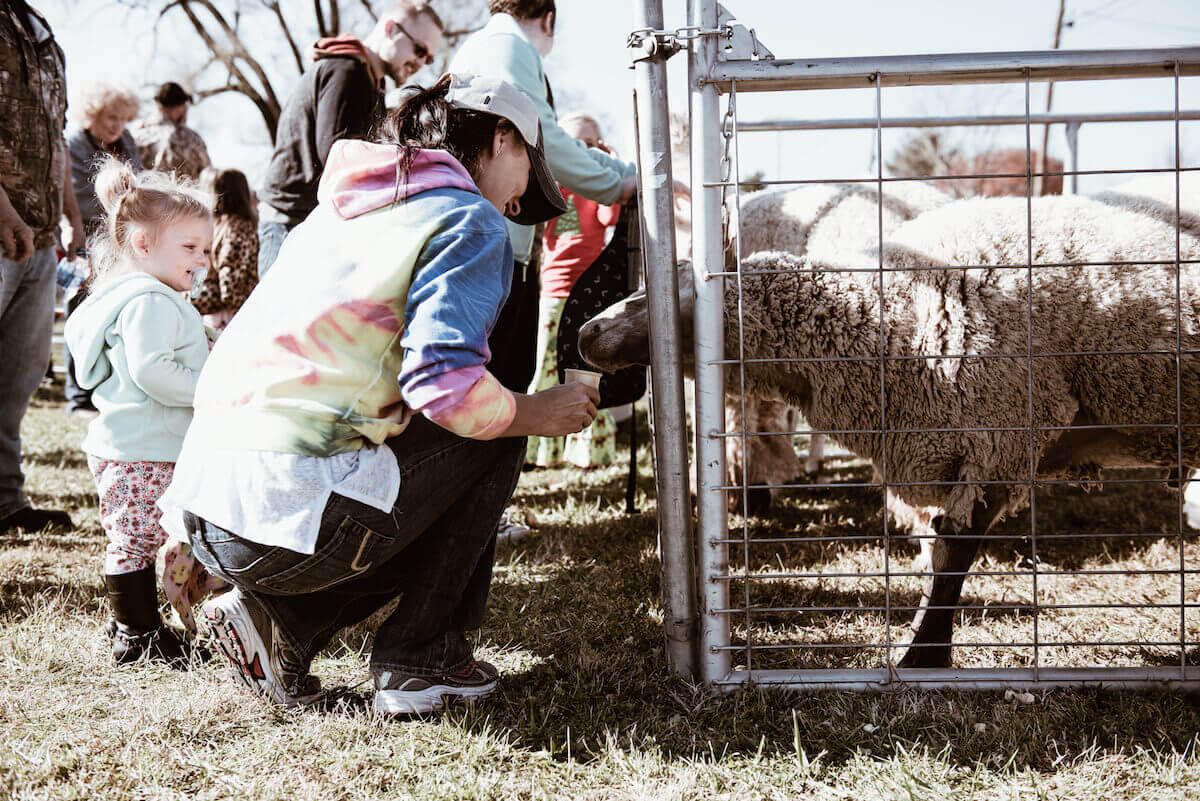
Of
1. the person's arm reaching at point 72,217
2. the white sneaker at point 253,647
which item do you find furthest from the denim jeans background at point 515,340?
the person's arm reaching at point 72,217

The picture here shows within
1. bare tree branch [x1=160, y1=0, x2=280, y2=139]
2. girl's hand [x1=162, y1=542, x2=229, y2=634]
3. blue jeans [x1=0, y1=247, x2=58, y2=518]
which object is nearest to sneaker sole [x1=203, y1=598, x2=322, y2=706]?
girl's hand [x1=162, y1=542, x2=229, y2=634]

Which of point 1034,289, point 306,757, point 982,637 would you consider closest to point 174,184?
point 306,757

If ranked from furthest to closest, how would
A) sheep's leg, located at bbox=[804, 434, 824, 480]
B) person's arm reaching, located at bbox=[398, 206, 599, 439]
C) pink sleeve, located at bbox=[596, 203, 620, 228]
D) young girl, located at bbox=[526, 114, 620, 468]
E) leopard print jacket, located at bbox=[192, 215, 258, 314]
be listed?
sheep's leg, located at bbox=[804, 434, 824, 480] < leopard print jacket, located at bbox=[192, 215, 258, 314] < young girl, located at bbox=[526, 114, 620, 468] < pink sleeve, located at bbox=[596, 203, 620, 228] < person's arm reaching, located at bbox=[398, 206, 599, 439]

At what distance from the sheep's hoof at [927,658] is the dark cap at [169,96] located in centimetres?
591

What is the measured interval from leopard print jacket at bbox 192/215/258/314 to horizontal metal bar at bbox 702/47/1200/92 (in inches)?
135

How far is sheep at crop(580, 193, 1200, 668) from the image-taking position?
2295 millimetres

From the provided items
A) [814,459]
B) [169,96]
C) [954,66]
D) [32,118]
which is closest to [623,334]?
[954,66]

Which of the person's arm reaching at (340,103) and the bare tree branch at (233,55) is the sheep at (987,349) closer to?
the person's arm reaching at (340,103)

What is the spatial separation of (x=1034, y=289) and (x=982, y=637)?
0.96 meters

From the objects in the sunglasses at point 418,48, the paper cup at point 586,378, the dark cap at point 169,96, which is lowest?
the paper cup at point 586,378

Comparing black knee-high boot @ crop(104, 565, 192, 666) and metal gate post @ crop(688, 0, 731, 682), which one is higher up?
metal gate post @ crop(688, 0, 731, 682)

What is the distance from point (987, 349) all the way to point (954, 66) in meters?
0.74

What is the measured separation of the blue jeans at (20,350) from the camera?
358cm

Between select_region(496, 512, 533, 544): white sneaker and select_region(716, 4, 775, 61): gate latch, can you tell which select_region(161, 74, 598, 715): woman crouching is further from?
select_region(496, 512, 533, 544): white sneaker
